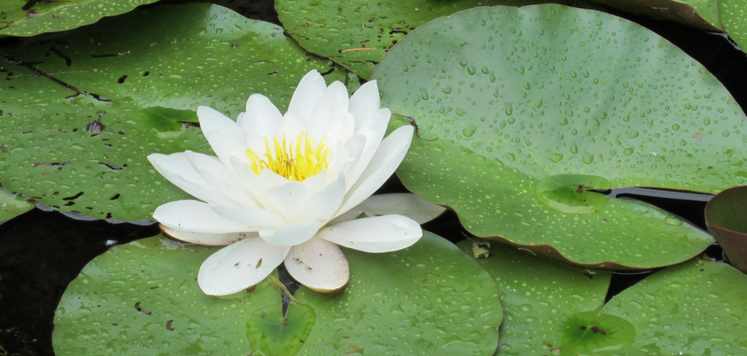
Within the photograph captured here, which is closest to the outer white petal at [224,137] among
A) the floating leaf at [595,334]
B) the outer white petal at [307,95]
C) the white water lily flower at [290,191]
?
the white water lily flower at [290,191]

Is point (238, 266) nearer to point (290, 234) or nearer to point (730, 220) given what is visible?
point (290, 234)

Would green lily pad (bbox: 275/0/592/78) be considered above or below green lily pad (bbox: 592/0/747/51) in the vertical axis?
below

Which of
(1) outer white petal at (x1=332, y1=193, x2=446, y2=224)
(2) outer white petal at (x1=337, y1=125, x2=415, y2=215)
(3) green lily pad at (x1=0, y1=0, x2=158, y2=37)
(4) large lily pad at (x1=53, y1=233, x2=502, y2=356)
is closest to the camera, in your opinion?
(4) large lily pad at (x1=53, y1=233, x2=502, y2=356)

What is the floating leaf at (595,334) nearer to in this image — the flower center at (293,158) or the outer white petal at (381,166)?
the outer white petal at (381,166)

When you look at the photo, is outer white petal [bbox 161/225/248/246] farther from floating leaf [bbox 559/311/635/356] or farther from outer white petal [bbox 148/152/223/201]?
floating leaf [bbox 559/311/635/356]

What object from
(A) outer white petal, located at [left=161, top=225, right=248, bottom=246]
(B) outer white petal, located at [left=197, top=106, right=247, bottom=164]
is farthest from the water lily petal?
(A) outer white petal, located at [left=161, top=225, right=248, bottom=246]
